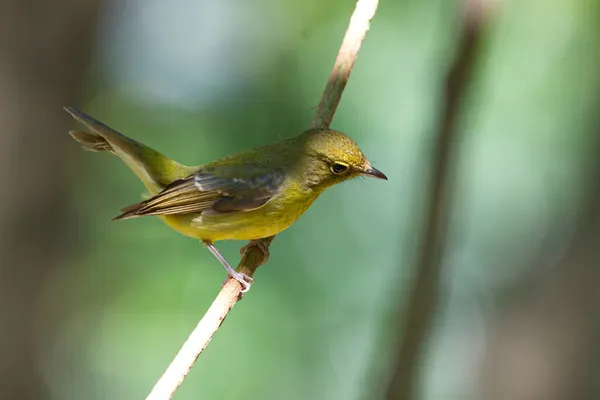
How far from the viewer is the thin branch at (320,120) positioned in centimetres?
278

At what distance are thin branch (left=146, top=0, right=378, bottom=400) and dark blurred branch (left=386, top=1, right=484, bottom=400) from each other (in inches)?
22.9

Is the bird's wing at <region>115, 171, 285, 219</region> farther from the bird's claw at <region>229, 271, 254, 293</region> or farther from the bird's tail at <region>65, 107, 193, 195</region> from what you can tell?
the bird's claw at <region>229, 271, 254, 293</region>

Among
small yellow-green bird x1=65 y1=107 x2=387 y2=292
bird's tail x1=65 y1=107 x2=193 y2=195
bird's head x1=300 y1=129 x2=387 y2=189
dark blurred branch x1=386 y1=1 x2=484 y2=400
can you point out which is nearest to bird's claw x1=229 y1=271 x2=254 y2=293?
small yellow-green bird x1=65 y1=107 x2=387 y2=292

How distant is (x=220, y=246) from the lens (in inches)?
283

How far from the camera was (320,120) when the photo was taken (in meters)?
4.05

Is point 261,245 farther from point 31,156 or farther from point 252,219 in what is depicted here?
point 31,156

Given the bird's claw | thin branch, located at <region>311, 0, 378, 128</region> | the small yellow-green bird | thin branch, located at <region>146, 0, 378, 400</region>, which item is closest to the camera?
thin branch, located at <region>146, 0, 378, 400</region>

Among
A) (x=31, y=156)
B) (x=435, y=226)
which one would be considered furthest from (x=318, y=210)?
(x=435, y=226)

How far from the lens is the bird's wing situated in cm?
387

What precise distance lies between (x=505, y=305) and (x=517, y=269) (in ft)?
2.53

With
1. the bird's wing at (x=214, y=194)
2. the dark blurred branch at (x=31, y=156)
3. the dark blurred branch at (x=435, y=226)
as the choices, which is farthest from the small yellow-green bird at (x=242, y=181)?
the dark blurred branch at (x=31, y=156)

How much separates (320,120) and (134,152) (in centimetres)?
112

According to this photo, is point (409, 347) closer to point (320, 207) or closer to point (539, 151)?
point (320, 207)

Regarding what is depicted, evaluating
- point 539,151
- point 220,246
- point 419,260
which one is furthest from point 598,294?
point 220,246
